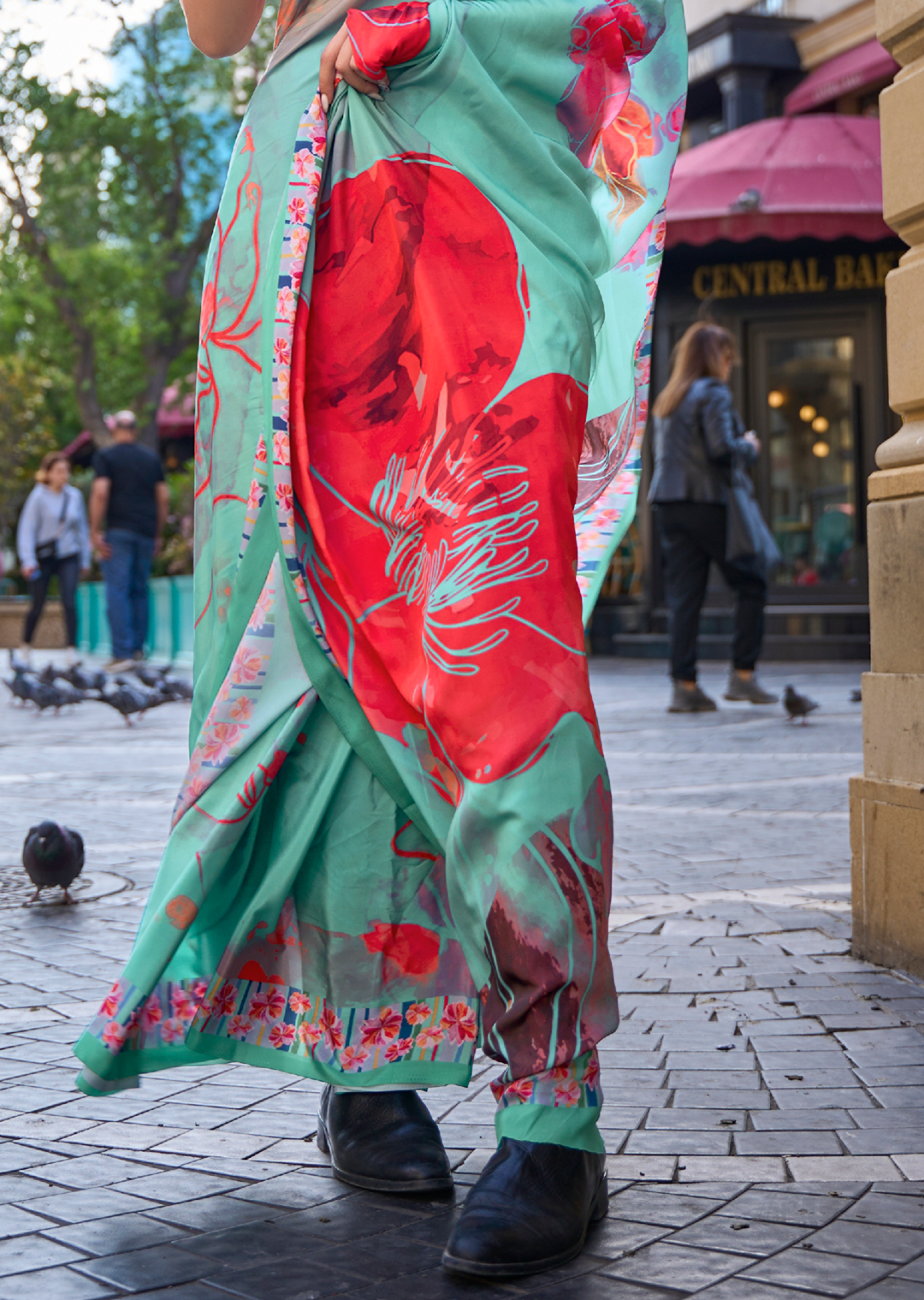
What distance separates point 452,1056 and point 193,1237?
1.26ft

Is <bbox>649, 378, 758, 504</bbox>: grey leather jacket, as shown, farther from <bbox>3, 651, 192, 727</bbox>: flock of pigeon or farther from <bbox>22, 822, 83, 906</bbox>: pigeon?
<bbox>22, 822, 83, 906</bbox>: pigeon

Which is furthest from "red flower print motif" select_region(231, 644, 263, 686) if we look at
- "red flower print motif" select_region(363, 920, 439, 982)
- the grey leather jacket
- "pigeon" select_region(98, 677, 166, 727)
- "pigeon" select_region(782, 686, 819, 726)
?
"pigeon" select_region(98, 677, 166, 727)

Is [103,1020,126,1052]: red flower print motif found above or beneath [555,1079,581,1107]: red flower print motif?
above

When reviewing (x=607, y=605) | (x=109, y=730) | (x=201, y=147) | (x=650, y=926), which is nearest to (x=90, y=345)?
(x=201, y=147)

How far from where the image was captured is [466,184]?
1949mm

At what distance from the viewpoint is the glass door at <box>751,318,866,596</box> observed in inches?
596

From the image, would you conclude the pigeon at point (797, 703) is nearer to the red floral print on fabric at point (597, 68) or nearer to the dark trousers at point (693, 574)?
the dark trousers at point (693, 574)

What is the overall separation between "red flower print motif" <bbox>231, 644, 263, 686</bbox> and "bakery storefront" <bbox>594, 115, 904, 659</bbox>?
12.4 metres

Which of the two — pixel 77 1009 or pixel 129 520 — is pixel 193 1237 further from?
pixel 129 520

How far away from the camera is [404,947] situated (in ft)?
6.47

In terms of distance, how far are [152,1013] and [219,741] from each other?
14.4 inches

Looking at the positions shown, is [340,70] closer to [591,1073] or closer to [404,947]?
[404,947]

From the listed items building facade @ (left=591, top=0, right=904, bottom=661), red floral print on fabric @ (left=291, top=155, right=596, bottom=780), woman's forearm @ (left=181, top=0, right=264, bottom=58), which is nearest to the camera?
red floral print on fabric @ (left=291, top=155, right=596, bottom=780)

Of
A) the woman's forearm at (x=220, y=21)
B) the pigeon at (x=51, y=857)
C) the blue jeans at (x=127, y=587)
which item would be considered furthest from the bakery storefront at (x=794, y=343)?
the woman's forearm at (x=220, y=21)
